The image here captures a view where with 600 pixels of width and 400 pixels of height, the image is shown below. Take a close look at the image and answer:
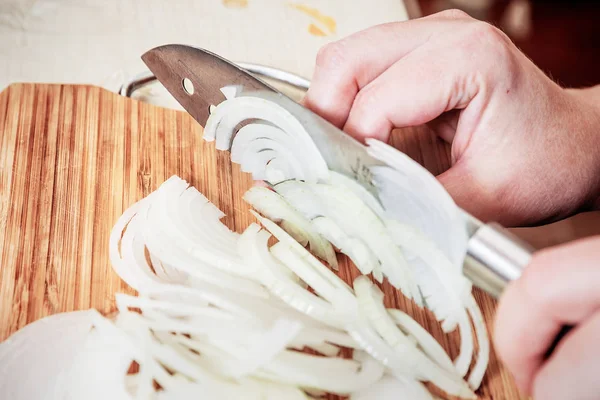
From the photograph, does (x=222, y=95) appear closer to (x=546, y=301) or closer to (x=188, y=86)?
(x=188, y=86)

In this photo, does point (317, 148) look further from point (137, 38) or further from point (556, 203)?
point (137, 38)

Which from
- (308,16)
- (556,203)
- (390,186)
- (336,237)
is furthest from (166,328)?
(308,16)

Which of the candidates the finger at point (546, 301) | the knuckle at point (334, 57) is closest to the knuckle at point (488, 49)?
the knuckle at point (334, 57)

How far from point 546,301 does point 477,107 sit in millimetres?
472

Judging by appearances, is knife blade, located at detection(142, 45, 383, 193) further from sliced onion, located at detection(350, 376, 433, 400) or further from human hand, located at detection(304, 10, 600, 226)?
sliced onion, located at detection(350, 376, 433, 400)

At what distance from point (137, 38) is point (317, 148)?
2.41ft

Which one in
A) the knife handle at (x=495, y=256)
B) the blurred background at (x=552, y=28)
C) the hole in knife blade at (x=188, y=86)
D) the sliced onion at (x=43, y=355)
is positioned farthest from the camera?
the blurred background at (x=552, y=28)

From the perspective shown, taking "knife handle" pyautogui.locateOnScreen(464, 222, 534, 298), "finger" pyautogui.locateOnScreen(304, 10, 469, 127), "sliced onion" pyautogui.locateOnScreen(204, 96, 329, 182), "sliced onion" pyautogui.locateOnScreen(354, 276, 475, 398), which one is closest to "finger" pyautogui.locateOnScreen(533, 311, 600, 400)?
"knife handle" pyautogui.locateOnScreen(464, 222, 534, 298)

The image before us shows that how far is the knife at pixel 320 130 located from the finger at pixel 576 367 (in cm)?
14

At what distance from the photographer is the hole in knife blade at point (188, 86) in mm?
1091

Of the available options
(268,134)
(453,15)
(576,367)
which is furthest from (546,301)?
(453,15)

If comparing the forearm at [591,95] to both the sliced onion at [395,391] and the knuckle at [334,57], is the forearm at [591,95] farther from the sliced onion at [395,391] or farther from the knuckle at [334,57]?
the sliced onion at [395,391]

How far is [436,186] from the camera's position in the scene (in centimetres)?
86

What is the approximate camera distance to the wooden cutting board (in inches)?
38.6
